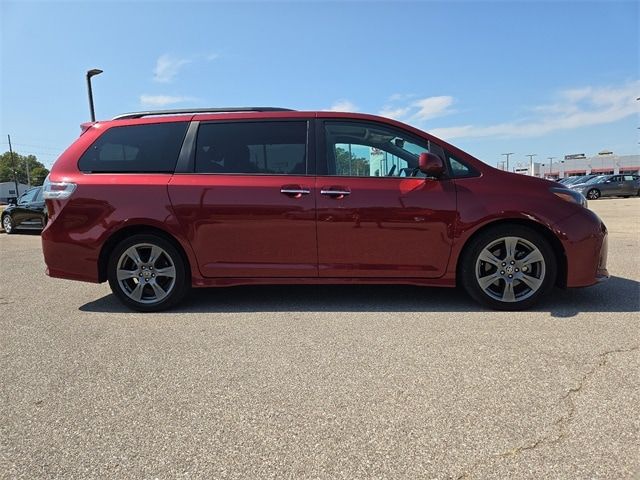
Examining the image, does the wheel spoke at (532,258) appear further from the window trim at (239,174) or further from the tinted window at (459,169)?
the window trim at (239,174)

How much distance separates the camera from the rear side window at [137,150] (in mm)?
4512

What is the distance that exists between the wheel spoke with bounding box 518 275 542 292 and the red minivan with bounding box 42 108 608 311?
10 mm

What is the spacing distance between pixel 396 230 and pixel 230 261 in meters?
1.57

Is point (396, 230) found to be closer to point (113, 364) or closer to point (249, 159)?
point (249, 159)

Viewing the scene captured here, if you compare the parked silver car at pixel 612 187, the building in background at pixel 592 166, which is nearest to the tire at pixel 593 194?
the parked silver car at pixel 612 187

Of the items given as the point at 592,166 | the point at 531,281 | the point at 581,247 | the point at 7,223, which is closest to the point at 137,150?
the point at 531,281

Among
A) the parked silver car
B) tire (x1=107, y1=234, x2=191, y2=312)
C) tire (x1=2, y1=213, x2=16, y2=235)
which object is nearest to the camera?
tire (x1=107, y1=234, x2=191, y2=312)

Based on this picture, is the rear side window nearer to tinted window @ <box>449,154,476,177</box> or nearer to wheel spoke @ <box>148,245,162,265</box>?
wheel spoke @ <box>148,245,162,265</box>

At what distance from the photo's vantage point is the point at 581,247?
163 inches

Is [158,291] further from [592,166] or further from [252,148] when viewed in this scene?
[592,166]

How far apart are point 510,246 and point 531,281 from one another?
1.19ft

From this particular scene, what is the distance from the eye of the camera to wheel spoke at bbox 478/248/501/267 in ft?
13.9

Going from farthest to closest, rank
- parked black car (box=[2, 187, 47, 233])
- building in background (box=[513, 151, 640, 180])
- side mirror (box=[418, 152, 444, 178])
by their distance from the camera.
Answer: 1. building in background (box=[513, 151, 640, 180])
2. parked black car (box=[2, 187, 47, 233])
3. side mirror (box=[418, 152, 444, 178])

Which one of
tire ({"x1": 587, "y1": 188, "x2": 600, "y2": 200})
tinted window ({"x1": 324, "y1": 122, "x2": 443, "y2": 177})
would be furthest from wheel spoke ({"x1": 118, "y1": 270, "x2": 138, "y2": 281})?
tire ({"x1": 587, "y1": 188, "x2": 600, "y2": 200})
